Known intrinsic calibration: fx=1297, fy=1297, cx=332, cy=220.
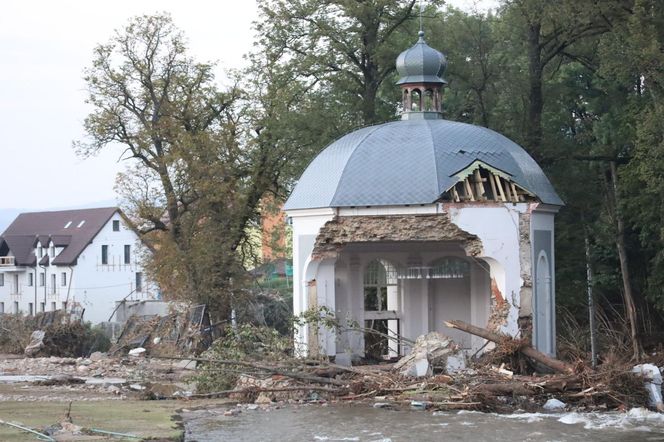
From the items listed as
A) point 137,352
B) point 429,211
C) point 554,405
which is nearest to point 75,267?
point 137,352

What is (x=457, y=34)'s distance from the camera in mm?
40344

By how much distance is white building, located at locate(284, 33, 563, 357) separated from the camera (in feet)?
89.9

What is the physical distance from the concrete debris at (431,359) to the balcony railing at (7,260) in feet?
172

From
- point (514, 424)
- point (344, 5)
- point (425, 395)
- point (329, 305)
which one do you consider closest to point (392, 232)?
point (329, 305)

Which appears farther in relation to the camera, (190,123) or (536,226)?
(190,123)

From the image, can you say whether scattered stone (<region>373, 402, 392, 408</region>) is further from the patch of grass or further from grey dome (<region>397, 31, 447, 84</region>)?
grey dome (<region>397, 31, 447, 84</region>)

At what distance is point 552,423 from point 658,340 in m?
13.2

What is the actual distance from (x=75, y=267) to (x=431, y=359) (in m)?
48.8

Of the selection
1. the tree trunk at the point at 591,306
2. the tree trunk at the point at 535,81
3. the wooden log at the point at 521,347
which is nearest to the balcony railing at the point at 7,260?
the tree trunk at the point at 535,81

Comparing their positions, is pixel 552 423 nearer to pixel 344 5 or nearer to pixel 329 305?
pixel 329 305

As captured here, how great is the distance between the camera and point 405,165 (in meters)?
28.2

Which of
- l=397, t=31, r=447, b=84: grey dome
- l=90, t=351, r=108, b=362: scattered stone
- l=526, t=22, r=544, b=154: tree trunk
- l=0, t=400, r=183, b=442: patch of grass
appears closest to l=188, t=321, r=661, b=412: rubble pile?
l=0, t=400, r=183, b=442: patch of grass

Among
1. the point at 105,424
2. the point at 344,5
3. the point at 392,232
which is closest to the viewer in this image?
the point at 105,424

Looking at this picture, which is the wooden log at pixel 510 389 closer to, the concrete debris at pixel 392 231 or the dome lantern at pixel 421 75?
the concrete debris at pixel 392 231
